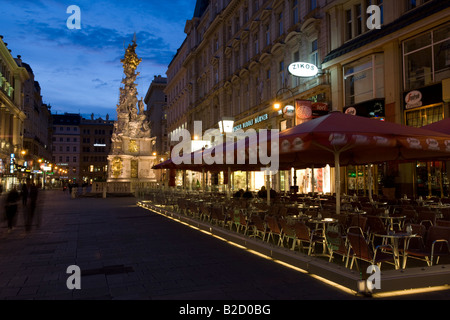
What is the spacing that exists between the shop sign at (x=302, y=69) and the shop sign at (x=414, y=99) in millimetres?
6579

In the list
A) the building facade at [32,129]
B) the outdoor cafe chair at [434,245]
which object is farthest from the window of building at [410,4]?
the building facade at [32,129]

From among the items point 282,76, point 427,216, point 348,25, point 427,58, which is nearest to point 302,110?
point 348,25

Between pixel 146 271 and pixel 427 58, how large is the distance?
17220 millimetres

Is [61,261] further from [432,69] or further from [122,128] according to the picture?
[122,128]

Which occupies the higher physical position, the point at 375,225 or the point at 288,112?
the point at 288,112

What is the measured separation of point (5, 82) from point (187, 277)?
6038 centimetres

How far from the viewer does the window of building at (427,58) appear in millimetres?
17500

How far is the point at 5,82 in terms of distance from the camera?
56469 mm

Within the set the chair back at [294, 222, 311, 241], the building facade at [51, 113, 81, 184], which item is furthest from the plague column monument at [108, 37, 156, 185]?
the building facade at [51, 113, 81, 184]

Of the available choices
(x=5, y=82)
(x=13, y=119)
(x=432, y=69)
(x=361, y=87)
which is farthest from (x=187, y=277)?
(x=13, y=119)

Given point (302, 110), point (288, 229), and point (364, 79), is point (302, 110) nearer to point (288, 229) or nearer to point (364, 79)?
point (364, 79)

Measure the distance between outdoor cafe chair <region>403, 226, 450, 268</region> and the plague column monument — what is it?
123 feet

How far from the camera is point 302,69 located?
2347 cm

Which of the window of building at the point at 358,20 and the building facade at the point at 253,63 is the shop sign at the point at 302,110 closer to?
the building facade at the point at 253,63
